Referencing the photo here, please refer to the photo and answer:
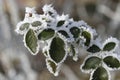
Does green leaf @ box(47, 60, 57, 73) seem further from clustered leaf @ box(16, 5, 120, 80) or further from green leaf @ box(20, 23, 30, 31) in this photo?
green leaf @ box(20, 23, 30, 31)

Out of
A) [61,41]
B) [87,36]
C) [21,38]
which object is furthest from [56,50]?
[21,38]

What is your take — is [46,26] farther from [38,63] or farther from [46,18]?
[38,63]

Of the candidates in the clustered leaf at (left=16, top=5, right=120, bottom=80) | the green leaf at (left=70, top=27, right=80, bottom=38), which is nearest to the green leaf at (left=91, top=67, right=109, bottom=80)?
the clustered leaf at (left=16, top=5, right=120, bottom=80)

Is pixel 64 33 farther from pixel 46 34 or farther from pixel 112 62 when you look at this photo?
pixel 112 62

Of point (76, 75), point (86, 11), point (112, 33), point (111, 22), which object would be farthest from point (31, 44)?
point (86, 11)

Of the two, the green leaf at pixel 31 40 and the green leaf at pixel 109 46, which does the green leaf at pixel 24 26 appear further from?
the green leaf at pixel 109 46
